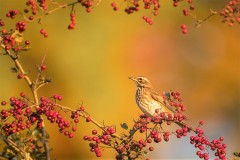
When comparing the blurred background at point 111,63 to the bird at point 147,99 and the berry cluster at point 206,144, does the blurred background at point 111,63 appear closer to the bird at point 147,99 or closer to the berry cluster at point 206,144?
the bird at point 147,99

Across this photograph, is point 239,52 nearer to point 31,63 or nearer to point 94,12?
point 94,12

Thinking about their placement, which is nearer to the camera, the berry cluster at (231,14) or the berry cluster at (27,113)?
the berry cluster at (27,113)

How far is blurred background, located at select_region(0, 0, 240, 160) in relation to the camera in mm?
13344

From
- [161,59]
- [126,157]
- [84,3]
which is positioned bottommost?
[126,157]

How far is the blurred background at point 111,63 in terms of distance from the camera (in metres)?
13.3

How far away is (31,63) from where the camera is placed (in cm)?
1312

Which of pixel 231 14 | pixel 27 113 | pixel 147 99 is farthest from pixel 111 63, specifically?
pixel 27 113

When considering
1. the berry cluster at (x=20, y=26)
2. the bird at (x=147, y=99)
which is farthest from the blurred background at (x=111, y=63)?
the berry cluster at (x=20, y=26)

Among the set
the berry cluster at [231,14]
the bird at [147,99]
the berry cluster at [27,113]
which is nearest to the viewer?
the berry cluster at [27,113]

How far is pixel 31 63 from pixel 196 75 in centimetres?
726

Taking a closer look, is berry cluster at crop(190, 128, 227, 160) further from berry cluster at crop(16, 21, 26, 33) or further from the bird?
the bird

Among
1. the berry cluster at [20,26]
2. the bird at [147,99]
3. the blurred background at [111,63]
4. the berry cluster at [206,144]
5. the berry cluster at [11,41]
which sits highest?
the blurred background at [111,63]

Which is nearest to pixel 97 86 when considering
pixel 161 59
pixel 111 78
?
pixel 111 78

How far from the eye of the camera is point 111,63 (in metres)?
14.2
